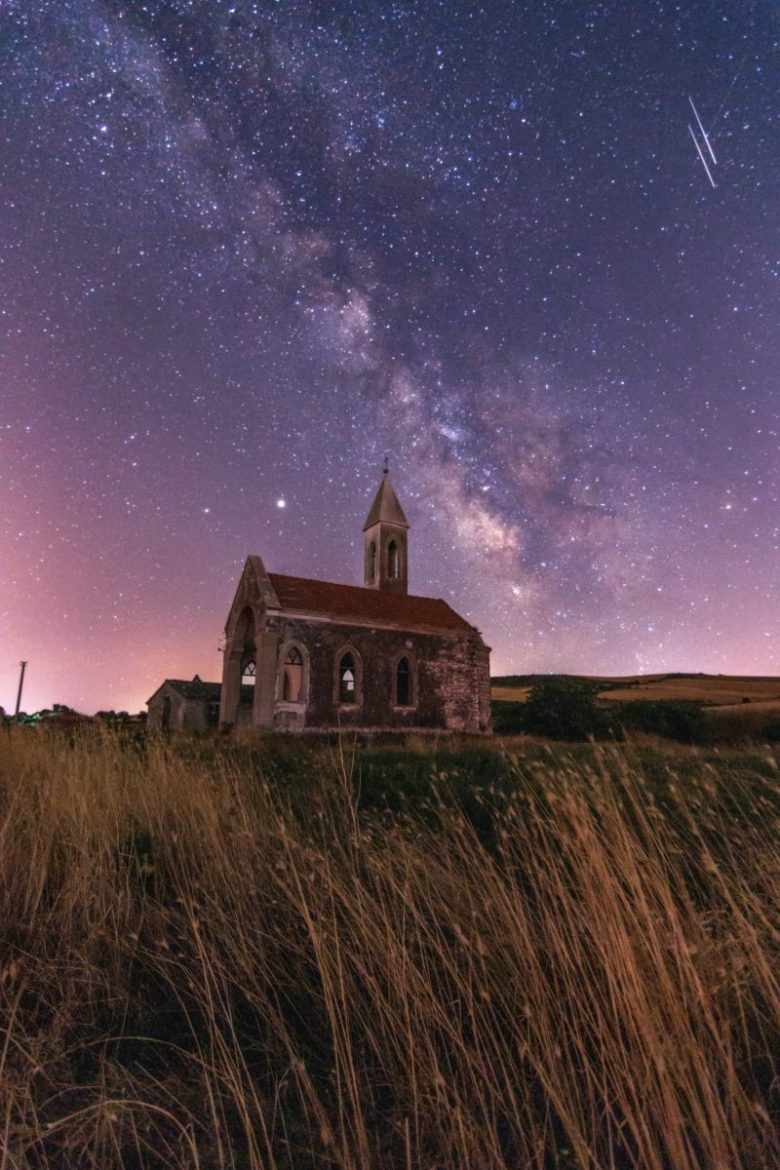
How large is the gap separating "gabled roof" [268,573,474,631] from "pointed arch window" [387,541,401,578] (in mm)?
5948

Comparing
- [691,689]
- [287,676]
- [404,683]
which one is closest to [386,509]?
→ [404,683]

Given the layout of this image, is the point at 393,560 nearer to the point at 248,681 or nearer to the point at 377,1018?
the point at 248,681

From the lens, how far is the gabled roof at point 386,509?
3662cm

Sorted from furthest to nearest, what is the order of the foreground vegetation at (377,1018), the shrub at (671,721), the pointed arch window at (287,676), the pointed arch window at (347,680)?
the shrub at (671,721), the pointed arch window at (347,680), the pointed arch window at (287,676), the foreground vegetation at (377,1018)

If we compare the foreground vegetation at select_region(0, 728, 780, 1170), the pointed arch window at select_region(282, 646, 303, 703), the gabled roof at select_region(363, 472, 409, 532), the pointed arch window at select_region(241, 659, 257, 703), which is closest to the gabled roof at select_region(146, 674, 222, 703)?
the pointed arch window at select_region(241, 659, 257, 703)

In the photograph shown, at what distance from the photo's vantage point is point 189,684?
3234 centimetres

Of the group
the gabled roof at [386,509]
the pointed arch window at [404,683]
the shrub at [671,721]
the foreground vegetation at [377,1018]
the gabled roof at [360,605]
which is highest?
the gabled roof at [386,509]

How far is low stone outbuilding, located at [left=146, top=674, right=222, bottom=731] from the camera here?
102 ft

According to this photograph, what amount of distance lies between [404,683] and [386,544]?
11.8m

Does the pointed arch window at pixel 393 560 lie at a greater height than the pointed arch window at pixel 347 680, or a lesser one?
greater

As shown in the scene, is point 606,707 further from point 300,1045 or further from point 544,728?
point 300,1045

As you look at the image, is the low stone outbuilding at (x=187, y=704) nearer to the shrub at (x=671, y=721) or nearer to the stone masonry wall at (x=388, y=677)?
the stone masonry wall at (x=388, y=677)

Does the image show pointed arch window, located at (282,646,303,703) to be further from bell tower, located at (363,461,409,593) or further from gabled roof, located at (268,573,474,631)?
bell tower, located at (363,461,409,593)

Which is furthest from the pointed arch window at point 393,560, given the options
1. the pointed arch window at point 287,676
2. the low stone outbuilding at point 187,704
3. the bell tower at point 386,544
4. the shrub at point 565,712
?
the pointed arch window at point 287,676
